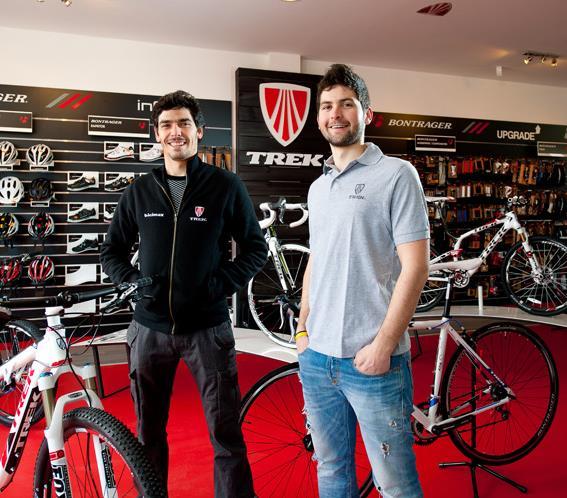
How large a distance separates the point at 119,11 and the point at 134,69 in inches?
34.2

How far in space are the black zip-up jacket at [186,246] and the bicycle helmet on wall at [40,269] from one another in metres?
3.29

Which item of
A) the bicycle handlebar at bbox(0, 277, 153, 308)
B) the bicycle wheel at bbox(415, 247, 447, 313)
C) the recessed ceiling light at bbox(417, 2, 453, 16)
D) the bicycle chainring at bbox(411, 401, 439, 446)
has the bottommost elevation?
the bicycle chainring at bbox(411, 401, 439, 446)

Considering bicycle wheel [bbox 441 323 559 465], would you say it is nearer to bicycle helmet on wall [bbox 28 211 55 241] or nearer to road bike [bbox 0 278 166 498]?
road bike [bbox 0 278 166 498]

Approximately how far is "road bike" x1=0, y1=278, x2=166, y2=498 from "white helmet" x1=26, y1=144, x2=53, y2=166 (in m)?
3.93

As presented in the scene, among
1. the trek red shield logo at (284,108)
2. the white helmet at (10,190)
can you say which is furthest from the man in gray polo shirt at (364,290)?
the trek red shield logo at (284,108)

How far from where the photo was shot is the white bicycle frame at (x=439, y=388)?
2348 millimetres

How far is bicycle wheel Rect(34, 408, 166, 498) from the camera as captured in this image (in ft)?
4.45

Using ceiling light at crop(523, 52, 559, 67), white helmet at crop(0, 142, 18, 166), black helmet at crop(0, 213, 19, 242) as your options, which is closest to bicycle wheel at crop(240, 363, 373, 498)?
black helmet at crop(0, 213, 19, 242)

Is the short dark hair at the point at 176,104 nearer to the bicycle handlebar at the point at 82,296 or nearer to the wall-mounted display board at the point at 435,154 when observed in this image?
the bicycle handlebar at the point at 82,296

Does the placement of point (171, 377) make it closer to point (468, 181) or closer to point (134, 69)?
point (134, 69)

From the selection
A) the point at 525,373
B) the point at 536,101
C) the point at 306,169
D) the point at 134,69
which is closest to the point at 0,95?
the point at 134,69

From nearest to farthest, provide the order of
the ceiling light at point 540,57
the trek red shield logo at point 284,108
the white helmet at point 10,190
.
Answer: the white helmet at point 10,190
the trek red shield logo at point 284,108
the ceiling light at point 540,57

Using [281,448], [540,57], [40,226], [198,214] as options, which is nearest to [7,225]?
[40,226]

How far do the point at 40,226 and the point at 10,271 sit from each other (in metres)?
0.56
